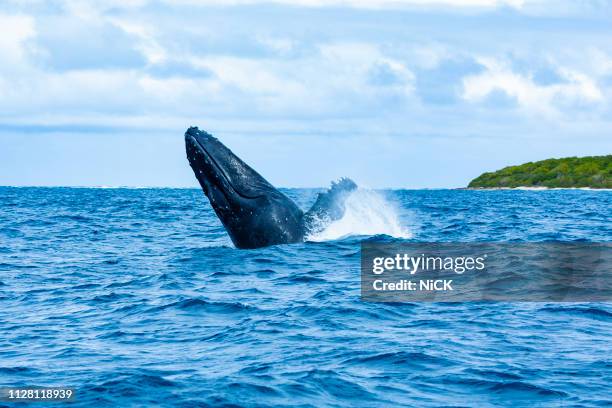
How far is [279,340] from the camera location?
10680mm

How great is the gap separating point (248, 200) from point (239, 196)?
202 millimetres

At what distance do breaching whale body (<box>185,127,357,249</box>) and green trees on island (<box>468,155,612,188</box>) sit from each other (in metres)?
121

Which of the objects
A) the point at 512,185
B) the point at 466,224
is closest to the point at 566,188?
the point at 512,185

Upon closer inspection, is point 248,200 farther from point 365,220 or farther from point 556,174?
point 556,174

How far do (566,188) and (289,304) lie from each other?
13432cm

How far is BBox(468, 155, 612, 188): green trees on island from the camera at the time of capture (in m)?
136

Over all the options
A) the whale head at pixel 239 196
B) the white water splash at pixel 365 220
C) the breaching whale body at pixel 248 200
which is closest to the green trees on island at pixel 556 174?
the white water splash at pixel 365 220

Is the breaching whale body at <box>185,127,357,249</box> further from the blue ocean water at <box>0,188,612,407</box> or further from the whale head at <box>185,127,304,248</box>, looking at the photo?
the blue ocean water at <box>0,188,612,407</box>

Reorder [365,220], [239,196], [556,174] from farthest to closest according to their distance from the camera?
[556,174] → [365,220] → [239,196]

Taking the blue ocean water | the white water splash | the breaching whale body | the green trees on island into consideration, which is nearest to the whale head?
the breaching whale body

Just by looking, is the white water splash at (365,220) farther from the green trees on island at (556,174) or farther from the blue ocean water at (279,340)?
the green trees on island at (556,174)

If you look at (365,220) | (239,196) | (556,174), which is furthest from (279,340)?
(556,174)

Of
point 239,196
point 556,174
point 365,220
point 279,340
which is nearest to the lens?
point 279,340

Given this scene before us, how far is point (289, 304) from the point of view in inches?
518
